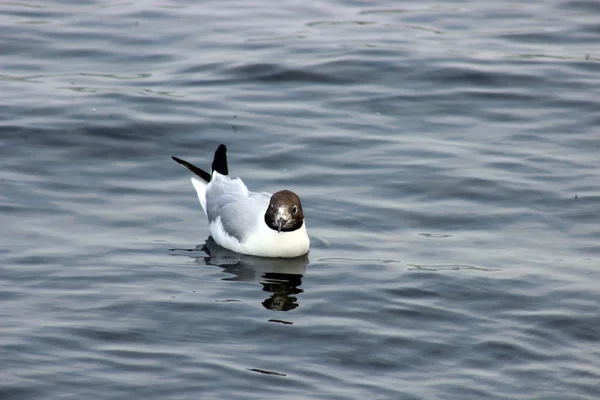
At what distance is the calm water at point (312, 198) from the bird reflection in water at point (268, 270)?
0.03 m

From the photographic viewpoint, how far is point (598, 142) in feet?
45.2

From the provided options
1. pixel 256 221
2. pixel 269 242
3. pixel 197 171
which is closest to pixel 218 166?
pixel 197 171

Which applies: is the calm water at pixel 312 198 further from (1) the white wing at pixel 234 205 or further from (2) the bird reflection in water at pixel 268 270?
(1) the white wing at pixel 234 205

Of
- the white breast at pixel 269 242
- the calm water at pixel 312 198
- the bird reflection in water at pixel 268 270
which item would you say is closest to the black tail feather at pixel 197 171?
the calm water at pixel 312 198

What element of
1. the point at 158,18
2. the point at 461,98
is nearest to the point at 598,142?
the point at 461,98

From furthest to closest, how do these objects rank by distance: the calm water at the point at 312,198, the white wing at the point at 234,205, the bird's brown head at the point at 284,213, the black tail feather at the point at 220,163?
the black tail feather at the point at 220,163 → the white wing at the point at 234,205 → the bird's brown head at the point at 284,213 → the calm water at the point at 312,198

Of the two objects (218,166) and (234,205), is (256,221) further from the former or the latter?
(218,166)

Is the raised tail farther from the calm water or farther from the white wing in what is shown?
the calm water

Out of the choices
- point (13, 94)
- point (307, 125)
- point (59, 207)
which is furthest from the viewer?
point (13, 94)

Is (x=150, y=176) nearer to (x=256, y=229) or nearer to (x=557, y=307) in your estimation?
(x=256, y=229)

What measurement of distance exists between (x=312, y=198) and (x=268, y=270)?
72.3 inches

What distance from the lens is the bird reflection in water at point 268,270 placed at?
934 cm

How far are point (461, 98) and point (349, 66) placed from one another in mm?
2210

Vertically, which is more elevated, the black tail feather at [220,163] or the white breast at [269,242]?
the black tail feather at [220,163]
